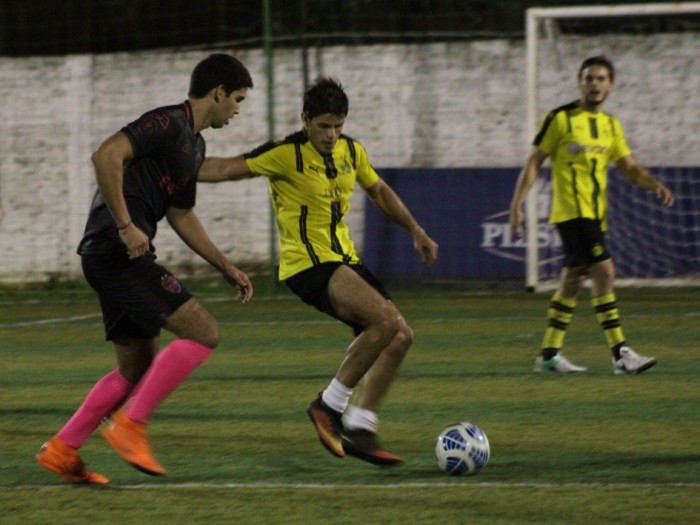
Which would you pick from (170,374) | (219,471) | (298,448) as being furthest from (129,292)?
(298,448)

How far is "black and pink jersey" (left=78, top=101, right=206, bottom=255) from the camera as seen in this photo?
6.02 metres

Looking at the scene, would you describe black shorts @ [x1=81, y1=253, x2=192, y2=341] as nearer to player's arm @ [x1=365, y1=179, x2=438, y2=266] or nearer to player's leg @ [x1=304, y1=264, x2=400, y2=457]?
player's leg @ [x1=304, y1=264, x2=400, y2=457]

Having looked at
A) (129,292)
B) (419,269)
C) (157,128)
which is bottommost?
(419,269)

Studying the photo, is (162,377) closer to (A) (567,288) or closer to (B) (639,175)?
(A) (567,288)

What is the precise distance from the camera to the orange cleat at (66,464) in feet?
20.2

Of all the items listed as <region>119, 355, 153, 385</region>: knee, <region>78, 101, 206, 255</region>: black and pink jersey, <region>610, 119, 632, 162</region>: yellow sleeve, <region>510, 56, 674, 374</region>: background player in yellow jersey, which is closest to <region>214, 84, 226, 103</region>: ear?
<region>78, 101, 206, 255</region>: black and pink jersey

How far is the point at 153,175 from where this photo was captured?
6.19 meters

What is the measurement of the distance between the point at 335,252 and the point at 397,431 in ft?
3.57

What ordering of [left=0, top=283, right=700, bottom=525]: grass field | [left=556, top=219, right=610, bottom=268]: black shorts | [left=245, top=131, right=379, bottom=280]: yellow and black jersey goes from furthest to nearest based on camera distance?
[left=556, top=219, right=610, bottom=268]: black shorts → [left=245, top=131, right=379, bottom=280]: yellow and black jersey → [left=0, top=283, right=700, bottom=525]: grass field

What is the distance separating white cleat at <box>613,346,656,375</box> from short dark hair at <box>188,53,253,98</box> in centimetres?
414

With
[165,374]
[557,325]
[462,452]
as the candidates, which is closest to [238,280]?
[165,374]

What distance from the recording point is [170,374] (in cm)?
612

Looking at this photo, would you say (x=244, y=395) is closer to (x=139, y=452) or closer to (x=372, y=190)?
(x=372, y=190)

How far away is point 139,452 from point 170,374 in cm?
33
